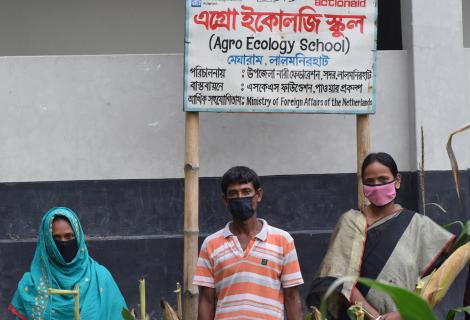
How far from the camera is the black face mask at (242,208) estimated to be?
395cm

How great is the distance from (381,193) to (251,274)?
67 centimetres

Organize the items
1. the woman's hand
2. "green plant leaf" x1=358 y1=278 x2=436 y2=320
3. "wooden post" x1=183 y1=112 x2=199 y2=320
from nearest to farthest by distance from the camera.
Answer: "green plant leaf" x1=358 y1=278 x2=436 y2=320 < the woman's hand < "wooden post" x1=183 y1=112 x2=199 y2=320

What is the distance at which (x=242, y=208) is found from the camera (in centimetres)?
396

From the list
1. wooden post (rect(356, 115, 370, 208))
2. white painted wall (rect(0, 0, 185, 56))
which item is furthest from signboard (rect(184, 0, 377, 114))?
white painted wall (rect(0, 0, 185, 56))

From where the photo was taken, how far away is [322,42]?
Result: 562 cm

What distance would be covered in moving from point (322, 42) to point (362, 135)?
0.63m

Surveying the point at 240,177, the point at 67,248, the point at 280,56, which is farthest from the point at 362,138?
the point at 67,248

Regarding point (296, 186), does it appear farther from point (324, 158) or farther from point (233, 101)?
point (233, 101)

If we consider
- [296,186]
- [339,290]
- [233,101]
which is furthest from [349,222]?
[296,186]

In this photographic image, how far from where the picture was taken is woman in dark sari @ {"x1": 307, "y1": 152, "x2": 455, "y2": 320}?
3959 mm

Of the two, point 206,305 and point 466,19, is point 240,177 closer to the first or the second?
point 206,305

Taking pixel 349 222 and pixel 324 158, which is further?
pixel 324 158

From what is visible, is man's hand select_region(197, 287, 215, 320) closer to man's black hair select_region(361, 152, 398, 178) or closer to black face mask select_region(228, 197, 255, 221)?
black face mask select_region(228, 197, 255, 221)

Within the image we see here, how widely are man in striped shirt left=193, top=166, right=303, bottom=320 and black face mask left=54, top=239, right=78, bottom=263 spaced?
68 centimetres
